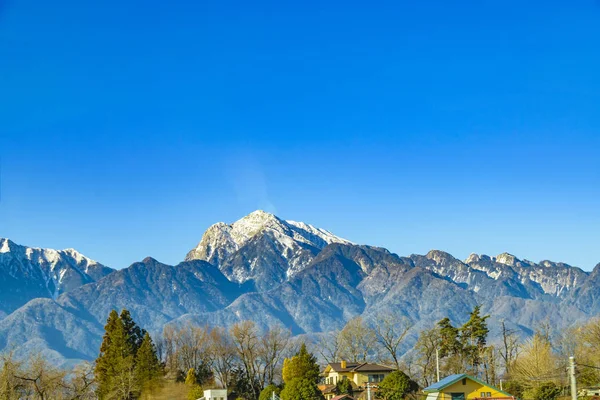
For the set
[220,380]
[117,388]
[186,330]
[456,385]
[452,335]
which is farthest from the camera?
[186,330]

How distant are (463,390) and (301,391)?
55.6 feet

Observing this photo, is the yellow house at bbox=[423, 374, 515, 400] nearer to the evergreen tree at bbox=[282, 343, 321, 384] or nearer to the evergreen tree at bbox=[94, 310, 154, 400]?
the evergreen tree at bbox=[282, 343, 321, 384]

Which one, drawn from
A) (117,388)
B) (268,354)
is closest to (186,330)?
(268,354)

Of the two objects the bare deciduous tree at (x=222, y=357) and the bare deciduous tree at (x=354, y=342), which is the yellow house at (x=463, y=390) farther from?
the bare deciduous tree at (x=354, y=342)

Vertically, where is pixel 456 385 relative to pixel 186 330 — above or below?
below

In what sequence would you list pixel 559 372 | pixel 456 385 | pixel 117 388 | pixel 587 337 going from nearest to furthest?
pixel 456 385 < pixel 117 388 < pixel 559 372 < pixel 587 337

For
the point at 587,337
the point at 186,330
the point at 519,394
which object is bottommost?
the point at 519,394

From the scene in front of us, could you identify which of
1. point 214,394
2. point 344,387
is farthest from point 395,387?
point 214,394

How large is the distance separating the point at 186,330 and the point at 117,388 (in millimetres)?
53375

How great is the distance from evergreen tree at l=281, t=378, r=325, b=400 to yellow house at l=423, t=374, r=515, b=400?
12.8m

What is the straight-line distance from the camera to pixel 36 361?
263 ft

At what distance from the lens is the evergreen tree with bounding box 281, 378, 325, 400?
83250 mm

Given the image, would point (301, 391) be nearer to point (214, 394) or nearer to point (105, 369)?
point (214, 394)

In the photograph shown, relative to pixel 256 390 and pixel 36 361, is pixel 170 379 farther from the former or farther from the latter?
pixel 36 361
